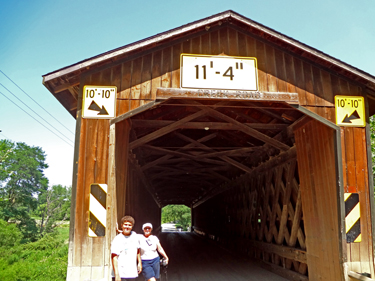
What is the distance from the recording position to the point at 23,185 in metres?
55.8

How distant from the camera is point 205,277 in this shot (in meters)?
9.12

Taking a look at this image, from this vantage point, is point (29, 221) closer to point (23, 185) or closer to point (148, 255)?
point (23, 185)

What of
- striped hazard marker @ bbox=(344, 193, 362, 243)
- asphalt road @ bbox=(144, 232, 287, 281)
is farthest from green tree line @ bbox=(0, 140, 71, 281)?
striped hazard marker @ bbox=(344, 193, 362, 243)

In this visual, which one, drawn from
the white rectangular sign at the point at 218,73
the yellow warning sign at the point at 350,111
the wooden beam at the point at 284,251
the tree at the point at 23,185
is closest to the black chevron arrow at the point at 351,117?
the yellow warning sign at the point at 350,111

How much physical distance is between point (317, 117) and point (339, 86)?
0.87 metres

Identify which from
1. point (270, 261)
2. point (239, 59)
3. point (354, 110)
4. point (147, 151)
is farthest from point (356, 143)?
point (147, 151)

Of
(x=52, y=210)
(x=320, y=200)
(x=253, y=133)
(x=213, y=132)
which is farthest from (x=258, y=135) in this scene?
(x=52, y=210)

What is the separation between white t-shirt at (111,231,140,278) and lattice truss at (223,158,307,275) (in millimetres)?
5231

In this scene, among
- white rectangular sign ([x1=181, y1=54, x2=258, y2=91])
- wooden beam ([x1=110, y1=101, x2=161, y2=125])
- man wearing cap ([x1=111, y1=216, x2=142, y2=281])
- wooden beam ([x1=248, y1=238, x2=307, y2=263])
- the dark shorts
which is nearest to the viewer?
man wearing cap ([x1=111, y1=216, x2=142, y2=281])

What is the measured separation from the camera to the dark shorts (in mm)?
5320

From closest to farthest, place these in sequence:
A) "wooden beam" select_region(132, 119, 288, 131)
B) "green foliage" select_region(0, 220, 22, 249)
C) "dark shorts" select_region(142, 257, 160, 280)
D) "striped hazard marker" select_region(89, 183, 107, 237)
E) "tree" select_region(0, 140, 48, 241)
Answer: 1. "dark shorts" select_region(142, 257, 160, 280)
2. "striped hazard marker" select_region(89, 183, 107, 237)
3. "wooden beam" select_region(132, 119, 288, 131)
4. "green foliage" select_region(0, 220, 22, 249)
5. "tree" select_region(0, 140, 48, 241)

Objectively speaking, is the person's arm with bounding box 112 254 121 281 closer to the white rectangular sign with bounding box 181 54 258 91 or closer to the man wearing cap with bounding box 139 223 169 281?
the man wearing cap with bounding box 139 223 169 281

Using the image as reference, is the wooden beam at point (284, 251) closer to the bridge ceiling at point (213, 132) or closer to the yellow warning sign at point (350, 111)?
the bridge ceiling at point (213, 132)

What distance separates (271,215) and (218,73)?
587cm
